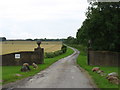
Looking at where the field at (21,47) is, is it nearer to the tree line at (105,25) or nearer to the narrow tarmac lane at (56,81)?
the tree line at (105,25)

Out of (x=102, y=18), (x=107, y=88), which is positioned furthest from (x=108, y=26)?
(x=107, y=88)

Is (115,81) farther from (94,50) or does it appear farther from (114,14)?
(94,50)

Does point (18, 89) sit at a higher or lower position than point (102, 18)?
lower

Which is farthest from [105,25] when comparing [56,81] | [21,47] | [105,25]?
[21,47]

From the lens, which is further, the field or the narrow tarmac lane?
the field

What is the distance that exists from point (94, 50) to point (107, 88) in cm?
2220

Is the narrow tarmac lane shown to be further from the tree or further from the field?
the field

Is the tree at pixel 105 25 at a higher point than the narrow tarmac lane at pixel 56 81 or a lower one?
higher

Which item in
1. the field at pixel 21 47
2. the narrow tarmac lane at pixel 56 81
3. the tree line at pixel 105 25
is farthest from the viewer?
the field at pixel 21 47

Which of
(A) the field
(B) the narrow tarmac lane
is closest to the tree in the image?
(B) the narrow tarmac lane

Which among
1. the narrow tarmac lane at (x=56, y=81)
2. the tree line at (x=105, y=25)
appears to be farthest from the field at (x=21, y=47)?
the narrow tarmac lane at (x=56, y=81)

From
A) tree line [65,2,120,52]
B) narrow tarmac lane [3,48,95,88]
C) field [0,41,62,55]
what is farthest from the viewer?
field [0,41,62,55]

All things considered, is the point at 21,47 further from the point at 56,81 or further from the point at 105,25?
the point at 56,81

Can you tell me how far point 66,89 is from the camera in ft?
44.4
